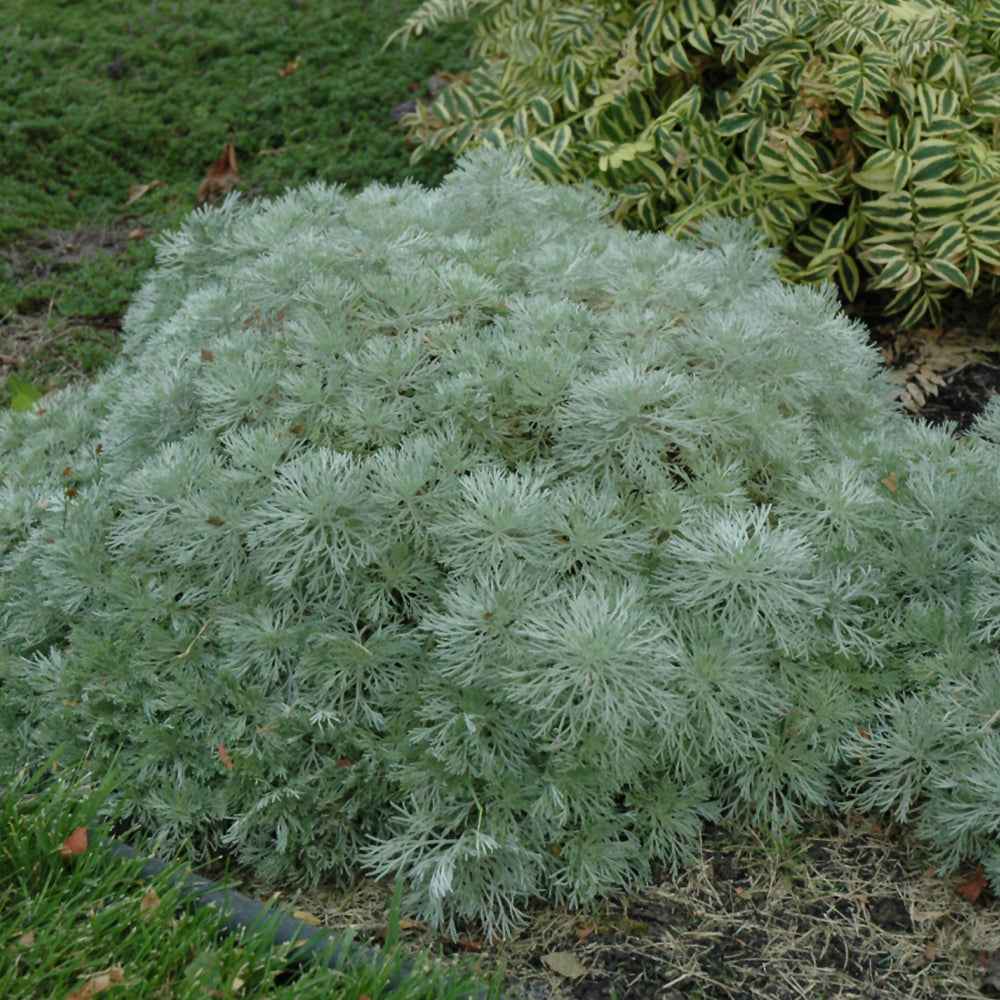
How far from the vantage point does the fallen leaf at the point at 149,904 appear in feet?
5.78

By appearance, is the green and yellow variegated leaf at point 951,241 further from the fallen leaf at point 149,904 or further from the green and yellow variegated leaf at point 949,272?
the fallen leaf at point 149,904

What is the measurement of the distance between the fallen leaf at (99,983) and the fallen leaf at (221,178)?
157 inches

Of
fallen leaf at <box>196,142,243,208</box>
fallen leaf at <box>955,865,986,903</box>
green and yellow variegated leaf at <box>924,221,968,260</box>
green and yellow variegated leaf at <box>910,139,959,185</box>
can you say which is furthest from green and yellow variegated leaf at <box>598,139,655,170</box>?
fallen leaf at <box>955,865,986,903</box>

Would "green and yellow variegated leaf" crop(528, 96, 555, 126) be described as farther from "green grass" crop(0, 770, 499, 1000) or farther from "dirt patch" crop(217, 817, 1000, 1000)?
"green grass" crop(0, 770, 499, 1000)

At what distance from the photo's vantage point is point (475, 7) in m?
4.70

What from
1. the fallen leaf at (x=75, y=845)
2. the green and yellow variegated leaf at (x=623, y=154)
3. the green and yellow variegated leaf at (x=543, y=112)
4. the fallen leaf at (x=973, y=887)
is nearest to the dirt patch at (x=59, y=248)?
the green and yellow variegated leaf at (x=543, y=112)

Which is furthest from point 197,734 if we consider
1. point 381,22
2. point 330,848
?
point 381,22

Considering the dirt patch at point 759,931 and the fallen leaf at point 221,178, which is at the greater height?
the fallen leaf at point 221,178

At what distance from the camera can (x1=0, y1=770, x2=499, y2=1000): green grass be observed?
1642 millimetres

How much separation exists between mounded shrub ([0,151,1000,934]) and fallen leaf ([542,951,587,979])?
0.33 feet

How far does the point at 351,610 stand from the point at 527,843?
615mm

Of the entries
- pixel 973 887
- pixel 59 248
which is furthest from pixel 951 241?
pixel 59 248

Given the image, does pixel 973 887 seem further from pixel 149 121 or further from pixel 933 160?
pixel 149 121

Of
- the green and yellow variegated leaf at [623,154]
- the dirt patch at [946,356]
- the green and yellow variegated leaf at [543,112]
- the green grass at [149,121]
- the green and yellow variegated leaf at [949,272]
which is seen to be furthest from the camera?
the green grass at [149,121]
